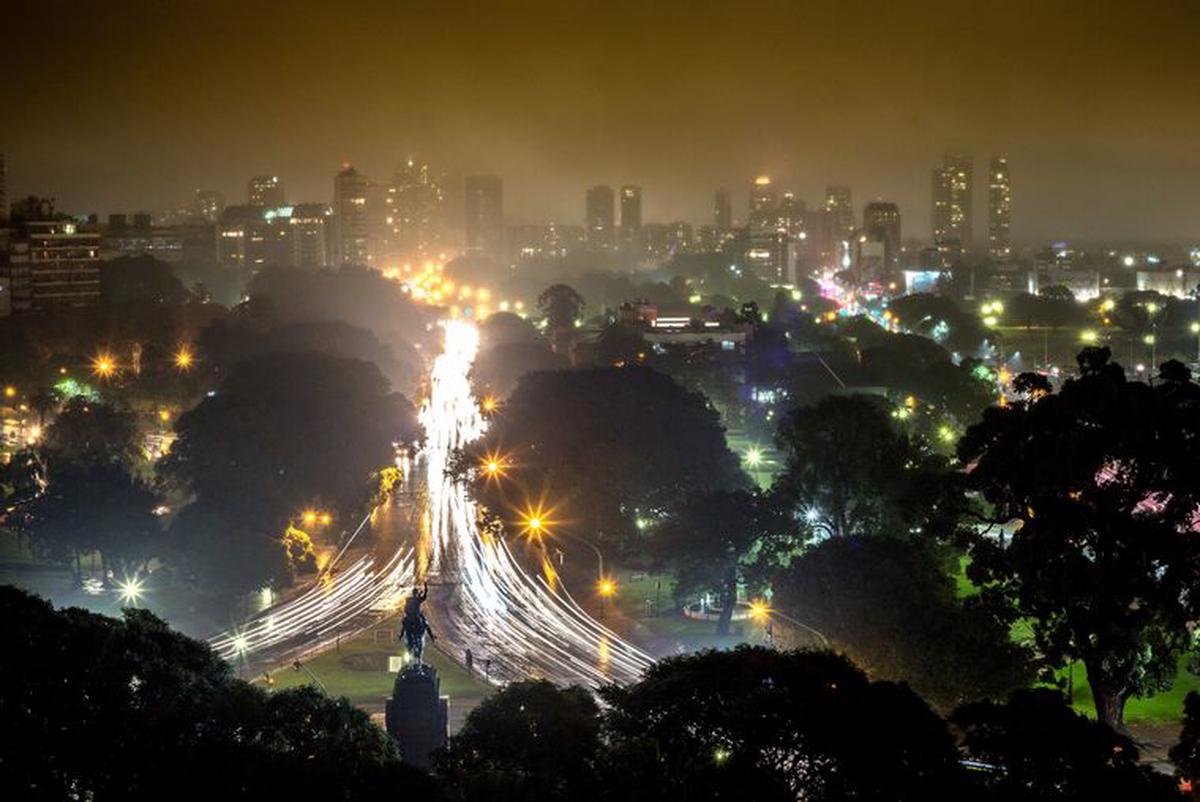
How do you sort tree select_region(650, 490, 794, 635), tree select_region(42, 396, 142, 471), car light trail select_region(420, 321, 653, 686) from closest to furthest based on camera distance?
car light trail select_region(420, 321, 653, 686) → tree select_region(650, 490, 794, 635) → tree select_region(42, 396, 142, 471)

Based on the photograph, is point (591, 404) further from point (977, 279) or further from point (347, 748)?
point (977, 279)

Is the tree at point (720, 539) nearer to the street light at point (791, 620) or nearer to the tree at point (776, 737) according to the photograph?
the street light at point (791, 620)

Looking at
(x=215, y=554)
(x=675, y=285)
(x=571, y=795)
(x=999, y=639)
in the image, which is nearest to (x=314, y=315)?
(x=675, y=285)

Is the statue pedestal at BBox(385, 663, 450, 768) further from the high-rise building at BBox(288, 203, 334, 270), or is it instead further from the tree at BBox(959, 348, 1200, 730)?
the high-rise building at BBox(288, 203, 334, 270)

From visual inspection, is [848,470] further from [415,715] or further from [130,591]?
[130,591]

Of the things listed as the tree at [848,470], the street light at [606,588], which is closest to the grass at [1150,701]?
the tree at [848,470]

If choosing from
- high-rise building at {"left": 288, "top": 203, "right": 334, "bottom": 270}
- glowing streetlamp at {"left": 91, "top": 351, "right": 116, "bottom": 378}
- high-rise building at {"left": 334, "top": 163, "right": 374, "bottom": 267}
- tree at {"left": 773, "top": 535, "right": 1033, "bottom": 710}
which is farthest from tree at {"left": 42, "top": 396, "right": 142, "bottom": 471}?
high-rise building at {"left": 334, "top": 163, "right": 374, "bottom": 267}
